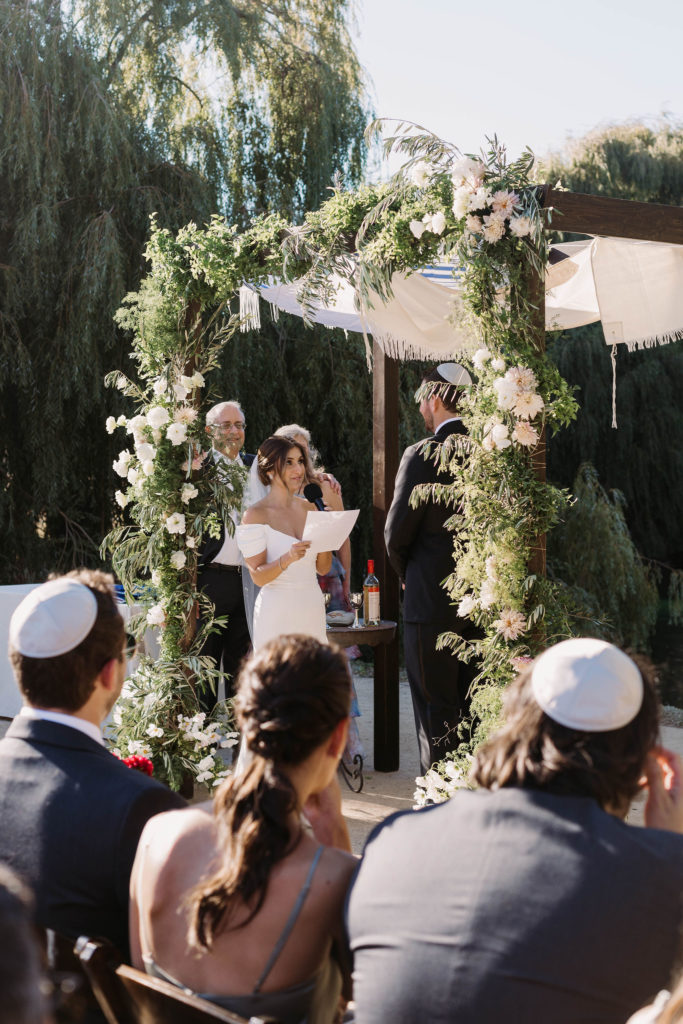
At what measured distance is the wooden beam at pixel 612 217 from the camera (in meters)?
3.68

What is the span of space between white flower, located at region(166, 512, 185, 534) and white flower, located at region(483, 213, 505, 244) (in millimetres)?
2195

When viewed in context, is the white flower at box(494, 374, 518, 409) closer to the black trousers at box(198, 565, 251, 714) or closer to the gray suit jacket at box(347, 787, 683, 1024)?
the gray suit jacket at box(347, 787, 683, 1024)

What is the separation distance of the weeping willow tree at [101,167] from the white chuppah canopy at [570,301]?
2161 mm

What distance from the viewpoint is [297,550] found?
16.4ft

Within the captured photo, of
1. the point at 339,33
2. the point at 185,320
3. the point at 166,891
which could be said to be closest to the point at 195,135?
the point at 339,33

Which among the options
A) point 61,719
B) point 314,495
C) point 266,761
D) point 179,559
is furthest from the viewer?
point 314,495

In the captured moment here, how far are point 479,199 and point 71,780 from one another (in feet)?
7.88

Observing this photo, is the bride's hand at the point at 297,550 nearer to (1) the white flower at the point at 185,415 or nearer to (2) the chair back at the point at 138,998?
(1) the white flower at the point at 185,415

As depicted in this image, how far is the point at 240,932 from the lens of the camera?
1.81 metres

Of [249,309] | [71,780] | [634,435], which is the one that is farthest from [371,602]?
[634,435]

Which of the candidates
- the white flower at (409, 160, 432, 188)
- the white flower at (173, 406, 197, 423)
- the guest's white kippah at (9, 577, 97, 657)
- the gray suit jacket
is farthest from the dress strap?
the white flower at (173, 406, 197, 423)

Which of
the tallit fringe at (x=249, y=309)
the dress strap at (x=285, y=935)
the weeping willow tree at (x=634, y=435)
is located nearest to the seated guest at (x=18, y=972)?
the dress strap at (x=285, y=935)

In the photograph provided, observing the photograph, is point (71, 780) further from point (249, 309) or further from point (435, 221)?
point (249, 309)

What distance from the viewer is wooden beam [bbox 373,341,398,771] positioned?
5957 millimetres
